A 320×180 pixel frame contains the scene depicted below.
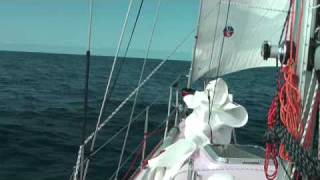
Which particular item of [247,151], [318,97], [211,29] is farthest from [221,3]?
[318,97]

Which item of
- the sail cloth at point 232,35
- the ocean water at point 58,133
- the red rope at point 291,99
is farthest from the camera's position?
the ocean water at point 58,133

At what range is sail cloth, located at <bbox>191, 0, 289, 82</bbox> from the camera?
6301mm

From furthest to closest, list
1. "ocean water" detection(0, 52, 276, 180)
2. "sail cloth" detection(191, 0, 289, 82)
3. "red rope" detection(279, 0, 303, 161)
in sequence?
"ocean water" detection(0, 52, 276, 180), "sail cloth" detection(191, 0, 289, 82), "red rope" detection(279, 0, 303, 161)

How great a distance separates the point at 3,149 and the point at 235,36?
601 centimetres

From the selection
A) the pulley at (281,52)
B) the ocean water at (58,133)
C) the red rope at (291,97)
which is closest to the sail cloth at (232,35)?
the ocean water at (58,133)

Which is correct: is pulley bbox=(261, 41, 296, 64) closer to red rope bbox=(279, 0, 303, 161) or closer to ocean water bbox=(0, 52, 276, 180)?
red rope bbox=(279, 0, 303, 161)

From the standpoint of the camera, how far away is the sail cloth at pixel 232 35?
20.7 feet

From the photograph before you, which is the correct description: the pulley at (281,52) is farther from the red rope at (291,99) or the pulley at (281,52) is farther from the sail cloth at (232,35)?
the sail cloth at (232,35)

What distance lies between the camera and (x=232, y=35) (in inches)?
257

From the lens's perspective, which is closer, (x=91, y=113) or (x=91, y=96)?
(x=91, y=113)

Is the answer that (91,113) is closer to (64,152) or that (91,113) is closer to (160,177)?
(64,152)

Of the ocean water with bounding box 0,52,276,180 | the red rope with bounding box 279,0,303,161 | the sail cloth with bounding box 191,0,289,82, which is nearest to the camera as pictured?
the red rope with bounding box 279,0,303,161

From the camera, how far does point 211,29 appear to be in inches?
260

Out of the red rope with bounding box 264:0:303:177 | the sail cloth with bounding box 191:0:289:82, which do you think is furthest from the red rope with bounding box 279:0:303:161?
the sail cloth with bounding box 191:0:289:82
